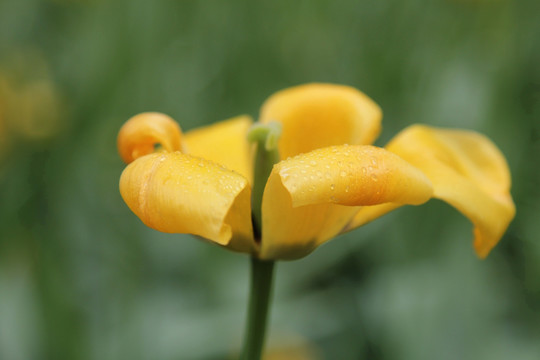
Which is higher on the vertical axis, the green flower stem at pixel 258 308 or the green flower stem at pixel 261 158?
the green flower stem at pixel 261 158

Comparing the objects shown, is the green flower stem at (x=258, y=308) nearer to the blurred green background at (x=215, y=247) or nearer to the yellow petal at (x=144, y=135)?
the yellow petal at (x=144, y=135)

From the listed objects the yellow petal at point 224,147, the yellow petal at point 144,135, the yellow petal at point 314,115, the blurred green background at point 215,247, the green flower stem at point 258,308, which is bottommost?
the blurred green background at point 215,247

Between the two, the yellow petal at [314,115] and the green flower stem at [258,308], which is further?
the yellow petal at [314,115]

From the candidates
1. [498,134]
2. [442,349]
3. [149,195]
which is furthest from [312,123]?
[498,134]

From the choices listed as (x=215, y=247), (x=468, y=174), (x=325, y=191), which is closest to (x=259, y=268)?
(x=325, y=191)

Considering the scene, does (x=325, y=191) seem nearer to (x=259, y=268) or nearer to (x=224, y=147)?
(x=259, y=268)

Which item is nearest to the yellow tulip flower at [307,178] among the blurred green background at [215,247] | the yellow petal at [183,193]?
the yellow petal at [183,193]

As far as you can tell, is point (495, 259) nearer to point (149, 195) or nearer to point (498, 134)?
point (498, 134)
